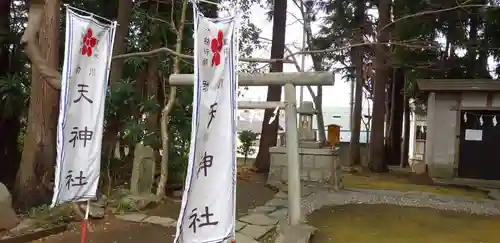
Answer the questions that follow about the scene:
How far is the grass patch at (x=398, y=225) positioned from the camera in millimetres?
6699

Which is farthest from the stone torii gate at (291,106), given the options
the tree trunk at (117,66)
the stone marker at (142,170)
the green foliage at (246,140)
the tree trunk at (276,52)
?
the green foliage at (246,140)

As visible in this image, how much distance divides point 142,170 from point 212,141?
4.49 metres

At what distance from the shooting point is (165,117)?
8.50 m

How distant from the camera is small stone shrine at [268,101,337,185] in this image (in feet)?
36.2

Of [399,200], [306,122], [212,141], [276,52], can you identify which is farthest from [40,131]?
[276,52]

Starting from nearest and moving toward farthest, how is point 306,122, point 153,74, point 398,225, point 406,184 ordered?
point 398,225 < point 153,74 < point 306,122 < point 406,184

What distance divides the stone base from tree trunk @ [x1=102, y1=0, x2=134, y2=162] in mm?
3867

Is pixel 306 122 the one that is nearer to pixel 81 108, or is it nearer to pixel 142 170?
pixel 142 170

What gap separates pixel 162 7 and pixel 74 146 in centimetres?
623

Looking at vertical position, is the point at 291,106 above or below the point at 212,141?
above

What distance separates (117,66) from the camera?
361 inches

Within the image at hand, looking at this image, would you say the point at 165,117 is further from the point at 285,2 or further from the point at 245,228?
the point at 285,2

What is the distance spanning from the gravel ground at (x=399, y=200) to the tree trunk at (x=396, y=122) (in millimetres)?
10577

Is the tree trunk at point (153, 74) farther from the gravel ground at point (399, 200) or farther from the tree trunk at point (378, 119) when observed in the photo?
the tree trunk at point (378, 119)
